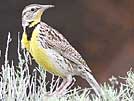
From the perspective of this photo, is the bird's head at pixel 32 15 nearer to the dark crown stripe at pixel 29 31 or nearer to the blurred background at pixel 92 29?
the dark crown stripe at pixel 29 31

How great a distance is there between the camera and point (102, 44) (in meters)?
10.4

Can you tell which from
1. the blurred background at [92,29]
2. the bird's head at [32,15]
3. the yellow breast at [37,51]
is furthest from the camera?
the blurred background at [92,29]

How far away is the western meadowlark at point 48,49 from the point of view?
6055 millimetres

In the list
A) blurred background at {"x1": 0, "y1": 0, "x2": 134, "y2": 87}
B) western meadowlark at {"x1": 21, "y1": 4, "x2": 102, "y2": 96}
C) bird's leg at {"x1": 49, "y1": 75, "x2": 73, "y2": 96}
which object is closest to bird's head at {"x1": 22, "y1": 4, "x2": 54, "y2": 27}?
western meadowlark at {"x1": 21, "y1": 4, "x2": 102, "y2": 96}

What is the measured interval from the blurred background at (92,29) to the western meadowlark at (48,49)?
3.87 m

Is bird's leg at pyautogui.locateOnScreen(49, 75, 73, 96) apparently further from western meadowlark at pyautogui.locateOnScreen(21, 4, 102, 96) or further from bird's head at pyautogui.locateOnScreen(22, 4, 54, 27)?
bird's head at pyautogui.locateOnScreen(22, 4, 54, 27)

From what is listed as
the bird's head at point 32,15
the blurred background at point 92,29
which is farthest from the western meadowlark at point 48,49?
the blurred background at point 92,29

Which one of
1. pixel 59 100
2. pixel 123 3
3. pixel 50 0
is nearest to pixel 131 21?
pixel 123 3

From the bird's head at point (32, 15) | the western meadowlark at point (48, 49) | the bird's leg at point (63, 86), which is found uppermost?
the bird's head at point (32, 15)

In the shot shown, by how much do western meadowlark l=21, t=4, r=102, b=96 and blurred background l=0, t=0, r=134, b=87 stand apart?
387 centimetres

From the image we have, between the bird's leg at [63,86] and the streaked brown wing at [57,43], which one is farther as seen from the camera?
the streaked brown wing at [57,43]

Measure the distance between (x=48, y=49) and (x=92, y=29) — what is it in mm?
4197

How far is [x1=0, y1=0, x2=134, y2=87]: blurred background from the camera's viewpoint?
10.2m

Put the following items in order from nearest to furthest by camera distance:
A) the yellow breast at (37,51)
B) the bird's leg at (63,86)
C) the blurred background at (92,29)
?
the bird's leg at (63,86) < the yellow breast at (37,51) < the blurred background at (92,29)
